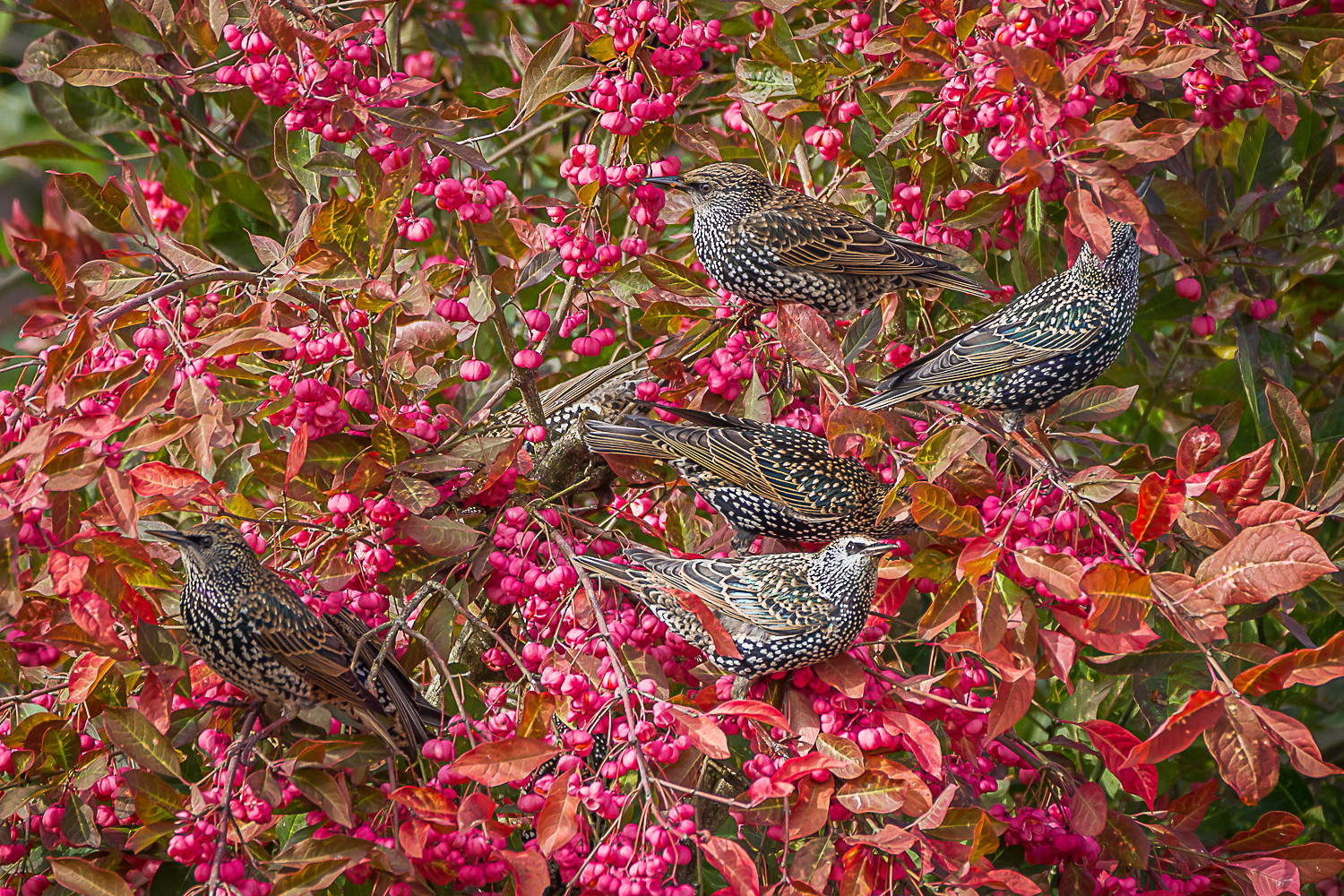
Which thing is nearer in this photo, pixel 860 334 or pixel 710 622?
pixel 710 622

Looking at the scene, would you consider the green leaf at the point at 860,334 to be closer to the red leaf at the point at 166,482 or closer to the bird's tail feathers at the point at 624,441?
the bird's tail feathers at the point at 624,441

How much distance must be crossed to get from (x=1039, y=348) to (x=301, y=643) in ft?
6.22

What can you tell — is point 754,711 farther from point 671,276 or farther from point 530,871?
point 671,276

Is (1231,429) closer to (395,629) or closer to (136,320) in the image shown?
(395,629)

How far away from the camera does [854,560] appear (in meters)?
2.35

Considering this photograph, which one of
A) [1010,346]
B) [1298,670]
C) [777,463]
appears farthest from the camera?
[1010,346]

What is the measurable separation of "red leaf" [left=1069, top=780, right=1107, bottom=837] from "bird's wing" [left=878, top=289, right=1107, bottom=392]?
3.22ft

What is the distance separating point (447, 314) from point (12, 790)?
1.38 metres

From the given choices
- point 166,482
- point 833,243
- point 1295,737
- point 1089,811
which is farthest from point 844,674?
point 166,482

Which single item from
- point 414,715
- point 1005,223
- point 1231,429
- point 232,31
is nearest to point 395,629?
point 414,715

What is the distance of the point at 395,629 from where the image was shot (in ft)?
8.15

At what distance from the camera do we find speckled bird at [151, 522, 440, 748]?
2.48 metres

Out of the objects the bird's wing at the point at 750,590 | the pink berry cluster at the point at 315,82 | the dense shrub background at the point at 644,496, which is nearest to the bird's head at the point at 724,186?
the dense shrub background at the point at 644,496

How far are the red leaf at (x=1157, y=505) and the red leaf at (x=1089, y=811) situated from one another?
2.19 feet
